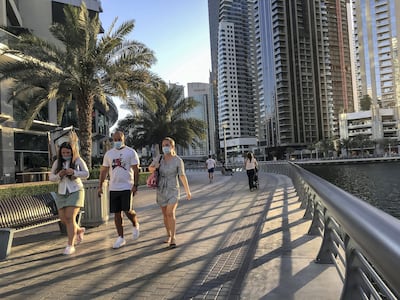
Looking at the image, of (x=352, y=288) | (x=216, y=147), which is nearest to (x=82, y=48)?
(x=352, y=288)

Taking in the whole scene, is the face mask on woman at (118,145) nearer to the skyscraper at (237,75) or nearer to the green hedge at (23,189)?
the green hedge at (23,189)

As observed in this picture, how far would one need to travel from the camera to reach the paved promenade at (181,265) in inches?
154

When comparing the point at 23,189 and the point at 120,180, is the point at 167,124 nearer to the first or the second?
the point at 23,189

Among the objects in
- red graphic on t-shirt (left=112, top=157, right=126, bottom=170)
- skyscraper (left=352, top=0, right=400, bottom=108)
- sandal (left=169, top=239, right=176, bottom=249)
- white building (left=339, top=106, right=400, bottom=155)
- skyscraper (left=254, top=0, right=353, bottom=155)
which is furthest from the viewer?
skyscraper (left=352, top=0, right=400, bottom=108)

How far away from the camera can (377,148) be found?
384 feet

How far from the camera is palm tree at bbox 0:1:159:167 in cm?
1527

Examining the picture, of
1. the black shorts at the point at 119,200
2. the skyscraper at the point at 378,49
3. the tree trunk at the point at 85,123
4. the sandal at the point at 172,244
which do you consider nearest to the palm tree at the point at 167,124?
the tree trunk at the point at 85,123

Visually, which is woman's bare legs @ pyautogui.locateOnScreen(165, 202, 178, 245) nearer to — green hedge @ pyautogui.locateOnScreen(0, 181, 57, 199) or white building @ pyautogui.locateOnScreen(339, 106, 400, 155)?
green hedge @ pyautogui.locateOnScreen(0, 181, 57, 199)

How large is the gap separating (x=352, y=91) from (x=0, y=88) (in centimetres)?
17063

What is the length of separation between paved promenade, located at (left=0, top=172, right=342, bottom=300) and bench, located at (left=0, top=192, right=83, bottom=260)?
0.32 m

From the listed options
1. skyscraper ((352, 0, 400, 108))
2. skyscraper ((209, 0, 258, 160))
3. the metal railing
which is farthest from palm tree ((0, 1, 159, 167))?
skyscraper ((352, 0, 400, 108))

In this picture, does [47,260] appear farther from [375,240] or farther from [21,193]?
[21,193]

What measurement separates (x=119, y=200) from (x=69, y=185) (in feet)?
2.51

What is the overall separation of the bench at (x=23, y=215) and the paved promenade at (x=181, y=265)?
1.04 ft
